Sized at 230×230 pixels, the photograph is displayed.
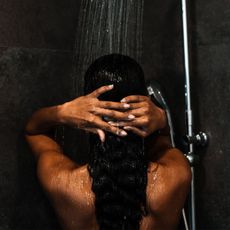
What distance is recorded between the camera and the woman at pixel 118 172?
114cm

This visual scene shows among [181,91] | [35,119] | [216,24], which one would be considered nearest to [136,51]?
[181,91]

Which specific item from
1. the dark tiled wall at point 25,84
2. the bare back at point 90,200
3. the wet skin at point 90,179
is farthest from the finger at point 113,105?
the dark tiled wall at point 25,84

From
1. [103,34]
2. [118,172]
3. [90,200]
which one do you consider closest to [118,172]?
[118,172]

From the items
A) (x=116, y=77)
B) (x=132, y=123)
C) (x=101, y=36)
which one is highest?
(x=101, y=36)

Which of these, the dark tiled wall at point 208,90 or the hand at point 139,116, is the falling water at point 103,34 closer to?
the dark tiled wall at point 208,90

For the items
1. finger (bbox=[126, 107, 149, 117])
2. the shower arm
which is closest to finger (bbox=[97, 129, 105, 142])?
finger (bbox=[126, 107, 149, 117])

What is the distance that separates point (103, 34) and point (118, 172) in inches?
34.3

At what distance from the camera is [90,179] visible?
3.79 feet

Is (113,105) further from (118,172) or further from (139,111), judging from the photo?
(118,172)

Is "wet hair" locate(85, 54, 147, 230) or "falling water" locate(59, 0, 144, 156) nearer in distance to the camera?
"wet hair" locate(85, 54, 147, 230)

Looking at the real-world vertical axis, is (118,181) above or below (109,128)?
below

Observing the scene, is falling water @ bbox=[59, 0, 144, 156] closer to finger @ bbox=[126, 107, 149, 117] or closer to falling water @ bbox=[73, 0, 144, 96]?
falling water @ bbox=[73, 0, 144, 96]

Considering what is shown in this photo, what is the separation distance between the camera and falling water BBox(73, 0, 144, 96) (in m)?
1.82

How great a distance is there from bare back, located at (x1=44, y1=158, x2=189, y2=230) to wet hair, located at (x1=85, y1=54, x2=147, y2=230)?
19 millimetres
